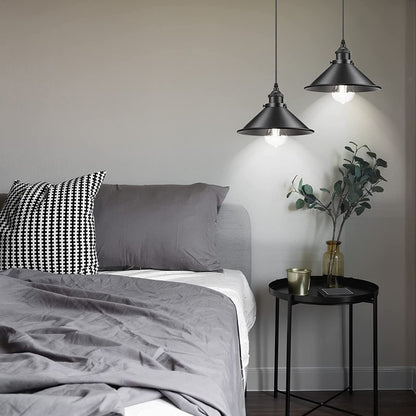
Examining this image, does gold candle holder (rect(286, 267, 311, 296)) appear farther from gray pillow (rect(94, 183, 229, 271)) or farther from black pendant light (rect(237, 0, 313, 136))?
black pendant light (rect(237, 0, 313, 136))

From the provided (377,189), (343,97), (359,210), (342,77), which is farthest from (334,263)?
(342,77)

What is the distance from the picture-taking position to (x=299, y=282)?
2805 millimetres

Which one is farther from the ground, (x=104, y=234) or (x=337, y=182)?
(x=337, y=182)

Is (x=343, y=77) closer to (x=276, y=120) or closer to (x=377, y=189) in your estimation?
(x=276, y=120)

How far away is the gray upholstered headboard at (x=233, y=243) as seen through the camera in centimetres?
328

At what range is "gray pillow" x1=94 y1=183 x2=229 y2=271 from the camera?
2.90m

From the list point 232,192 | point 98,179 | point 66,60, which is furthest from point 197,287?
point 66,60

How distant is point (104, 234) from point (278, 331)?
1088mm

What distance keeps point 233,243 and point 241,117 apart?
66cm

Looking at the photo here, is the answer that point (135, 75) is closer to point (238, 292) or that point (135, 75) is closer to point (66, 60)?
point (66, 60)

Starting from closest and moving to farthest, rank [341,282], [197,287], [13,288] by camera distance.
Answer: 1. [13,288]
2. [197,287]
3. [341,282]

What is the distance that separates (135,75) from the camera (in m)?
3.33

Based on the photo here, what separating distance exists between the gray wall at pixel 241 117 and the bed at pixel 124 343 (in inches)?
22.2

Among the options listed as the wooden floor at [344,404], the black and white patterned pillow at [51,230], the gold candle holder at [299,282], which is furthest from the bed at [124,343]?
the wooden floor at [344,404]
